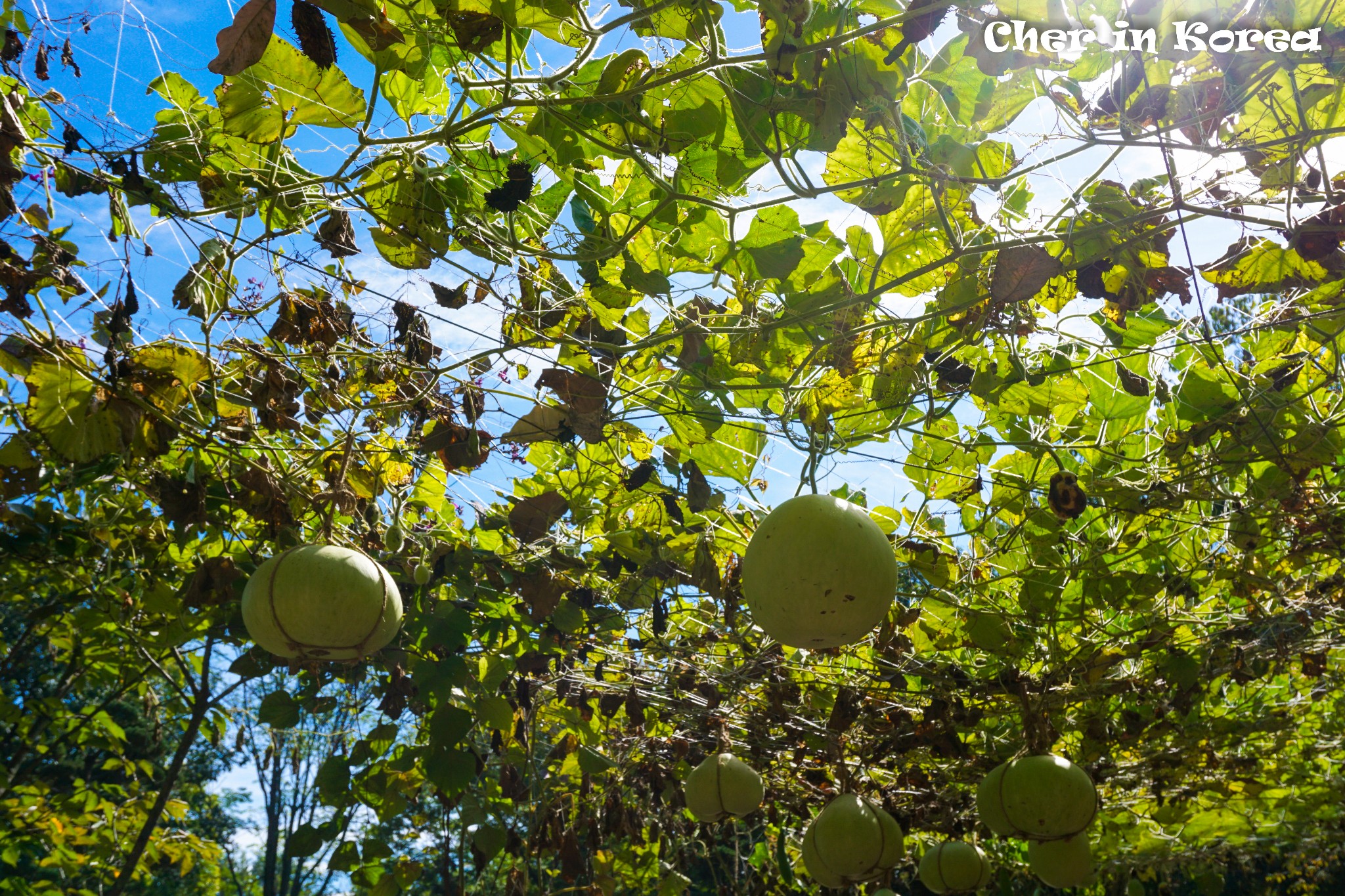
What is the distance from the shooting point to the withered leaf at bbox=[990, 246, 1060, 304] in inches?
64.1

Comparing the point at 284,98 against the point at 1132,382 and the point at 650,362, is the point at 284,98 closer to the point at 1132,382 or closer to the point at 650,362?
the point at 650,362

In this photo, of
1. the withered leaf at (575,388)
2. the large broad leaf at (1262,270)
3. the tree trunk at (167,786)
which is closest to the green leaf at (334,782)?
the tree trunk at (167,786)

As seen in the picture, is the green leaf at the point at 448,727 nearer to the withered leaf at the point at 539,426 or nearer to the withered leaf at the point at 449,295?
the withered leaf at the point at 539,426

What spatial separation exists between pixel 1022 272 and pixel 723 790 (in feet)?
7.68

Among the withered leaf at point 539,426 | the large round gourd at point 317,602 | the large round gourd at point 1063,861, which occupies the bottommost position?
the large round gourd at point 317,602

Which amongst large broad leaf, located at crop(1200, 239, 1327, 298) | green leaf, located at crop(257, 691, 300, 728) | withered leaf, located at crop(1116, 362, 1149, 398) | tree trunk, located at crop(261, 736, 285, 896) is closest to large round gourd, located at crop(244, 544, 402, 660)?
green leaf, located at crop(257, 691, 300, 728)

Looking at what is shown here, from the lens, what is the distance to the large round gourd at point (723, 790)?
3211mm

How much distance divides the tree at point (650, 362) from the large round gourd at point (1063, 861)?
1.84 feet

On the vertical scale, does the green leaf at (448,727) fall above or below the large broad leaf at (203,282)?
below

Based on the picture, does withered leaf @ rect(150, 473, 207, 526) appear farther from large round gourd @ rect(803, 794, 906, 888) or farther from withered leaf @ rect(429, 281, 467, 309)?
large round gourd @ rect(803, 794, 906, 888)

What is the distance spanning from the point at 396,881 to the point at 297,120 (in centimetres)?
263

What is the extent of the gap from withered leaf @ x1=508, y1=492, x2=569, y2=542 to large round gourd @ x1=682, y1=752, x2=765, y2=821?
1.50 meters

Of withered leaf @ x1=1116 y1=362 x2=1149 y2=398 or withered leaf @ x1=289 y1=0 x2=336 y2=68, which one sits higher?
withered leaf @ x1=1116 y1=362 x2=1149 y2=398

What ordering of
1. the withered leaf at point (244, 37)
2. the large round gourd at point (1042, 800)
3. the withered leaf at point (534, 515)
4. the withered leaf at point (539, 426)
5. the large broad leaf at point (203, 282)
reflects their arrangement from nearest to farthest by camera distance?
the withered leaf at point (244, 37), the large broad leaf at point (203, 282), the withered leaf at point (539, 426), the withered leaf at point (534, 515), the large round gourd at point (1042, 800)
